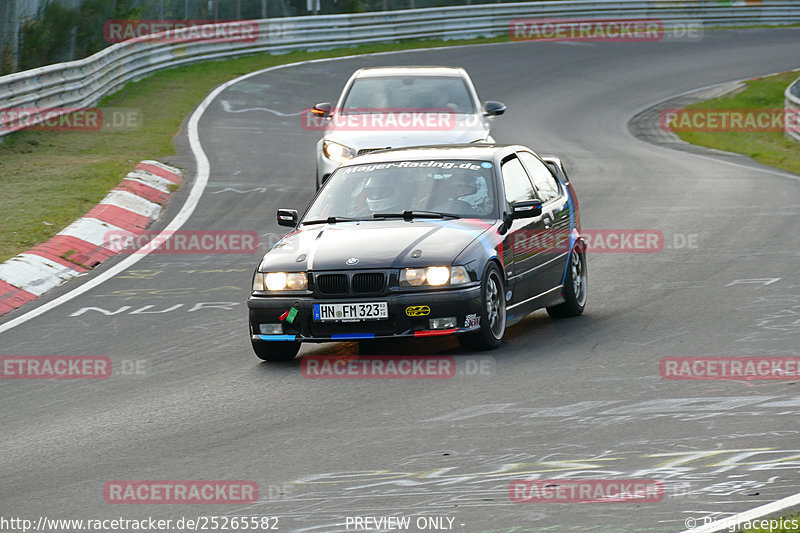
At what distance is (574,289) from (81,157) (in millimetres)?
12031

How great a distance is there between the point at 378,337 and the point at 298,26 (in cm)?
3121

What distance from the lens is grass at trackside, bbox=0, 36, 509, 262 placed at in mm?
15961

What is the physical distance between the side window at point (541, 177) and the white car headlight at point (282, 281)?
272 cm

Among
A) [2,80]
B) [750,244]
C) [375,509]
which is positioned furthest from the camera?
[2,80]

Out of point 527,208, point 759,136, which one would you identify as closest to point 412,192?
point 527,208

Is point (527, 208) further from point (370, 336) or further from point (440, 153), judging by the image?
point (370, 336)

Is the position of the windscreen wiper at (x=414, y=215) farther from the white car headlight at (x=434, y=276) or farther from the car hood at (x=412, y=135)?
the car hood at (x=412, y=135)

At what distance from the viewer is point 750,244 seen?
14.5 metres

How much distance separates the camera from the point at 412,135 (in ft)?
52.9

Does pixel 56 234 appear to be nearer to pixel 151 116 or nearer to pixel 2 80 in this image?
pixel 2 80

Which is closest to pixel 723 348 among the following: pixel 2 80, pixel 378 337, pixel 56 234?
pixel 378 337

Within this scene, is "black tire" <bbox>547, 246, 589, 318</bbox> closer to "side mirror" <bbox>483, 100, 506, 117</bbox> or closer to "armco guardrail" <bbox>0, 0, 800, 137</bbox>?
"side mirror" <bbox>483, 100, 506, 117</bbox>

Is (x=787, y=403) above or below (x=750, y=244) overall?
above

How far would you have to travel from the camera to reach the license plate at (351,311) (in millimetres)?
9219
